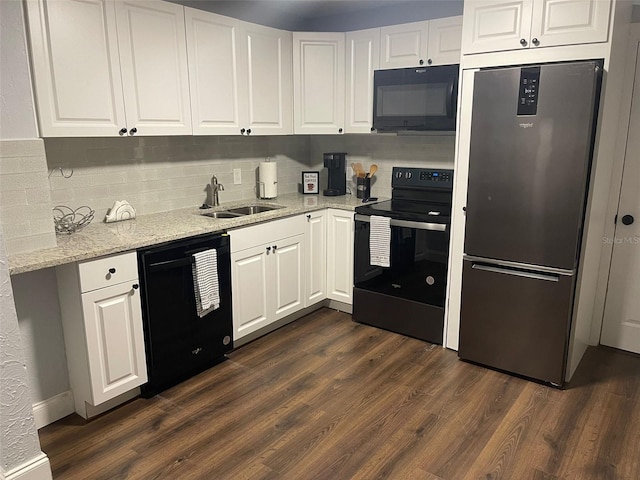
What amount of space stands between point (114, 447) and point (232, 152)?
2.25 meters

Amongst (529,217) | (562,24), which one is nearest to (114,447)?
(529,217)

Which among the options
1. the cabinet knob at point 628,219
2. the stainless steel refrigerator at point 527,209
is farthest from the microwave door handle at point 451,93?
the cabinet knob at point 628,219

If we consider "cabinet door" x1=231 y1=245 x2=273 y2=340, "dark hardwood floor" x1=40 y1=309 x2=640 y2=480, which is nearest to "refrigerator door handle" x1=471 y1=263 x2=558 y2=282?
"dark hardwood floor" x1=40 y1=309 x2=640 y2=480

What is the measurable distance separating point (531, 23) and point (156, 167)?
243cm

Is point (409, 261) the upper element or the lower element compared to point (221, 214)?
lower

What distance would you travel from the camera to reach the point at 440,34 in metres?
3.27

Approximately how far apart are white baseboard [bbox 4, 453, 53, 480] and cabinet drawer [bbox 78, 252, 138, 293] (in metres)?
0.73

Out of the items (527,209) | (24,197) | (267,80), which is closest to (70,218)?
(24,197)

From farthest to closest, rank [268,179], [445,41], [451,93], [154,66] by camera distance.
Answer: [268,179]
[445,41]
[451,93]
[154,66]

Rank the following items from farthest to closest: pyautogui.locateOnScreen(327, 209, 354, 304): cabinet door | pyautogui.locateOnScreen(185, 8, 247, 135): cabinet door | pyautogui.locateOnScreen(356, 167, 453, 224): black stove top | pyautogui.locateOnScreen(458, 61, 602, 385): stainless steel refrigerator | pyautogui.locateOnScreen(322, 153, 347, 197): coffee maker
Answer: pyautogui.locateOnScreen(322, 153, 347, 197): coffee maker
pyautogui.locateOnScreen(327, 209, 354, 304): cabinet door
pyautogui.locateOnScreen(356, 167, 453, 224): black stove top
pyautogui.locateOnScreen(185, 8, 247, 135): cabinet door
pyautogui.locateOnScreen(458, 61, 602, 385): stainless steel refrigerator

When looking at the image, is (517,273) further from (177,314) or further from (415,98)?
(177,314)

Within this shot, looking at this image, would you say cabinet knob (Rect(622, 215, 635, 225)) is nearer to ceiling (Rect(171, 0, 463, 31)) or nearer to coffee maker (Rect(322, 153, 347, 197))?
ceiling (Rect(171, 0, 463, 31))

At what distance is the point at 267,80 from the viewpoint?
138 inches

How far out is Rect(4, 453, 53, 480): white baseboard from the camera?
194 cm
